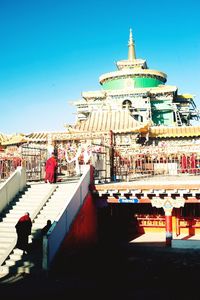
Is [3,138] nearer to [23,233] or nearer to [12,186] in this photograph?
[12,186]

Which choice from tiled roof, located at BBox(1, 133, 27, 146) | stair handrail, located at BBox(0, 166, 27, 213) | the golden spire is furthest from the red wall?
the golden spire

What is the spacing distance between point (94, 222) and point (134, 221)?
3251mm

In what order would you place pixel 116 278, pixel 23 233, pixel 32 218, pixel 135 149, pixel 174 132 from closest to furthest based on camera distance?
pixel 116 278 → pixel 23 233 → pixel 32 218 → pixel 135 149 → pixel 174 132

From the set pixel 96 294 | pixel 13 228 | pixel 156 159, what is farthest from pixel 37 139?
pixel 96 294

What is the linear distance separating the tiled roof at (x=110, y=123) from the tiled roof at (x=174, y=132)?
7.97ft

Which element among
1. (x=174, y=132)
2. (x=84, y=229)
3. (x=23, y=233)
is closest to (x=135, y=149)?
(x=84, y=229)

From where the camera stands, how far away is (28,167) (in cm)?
1769

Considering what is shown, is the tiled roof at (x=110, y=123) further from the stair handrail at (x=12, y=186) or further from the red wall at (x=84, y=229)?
the stair handrail at (x=12, y=186)

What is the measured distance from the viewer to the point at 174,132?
1114 inches

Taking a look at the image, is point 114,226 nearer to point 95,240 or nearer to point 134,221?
point 134,221


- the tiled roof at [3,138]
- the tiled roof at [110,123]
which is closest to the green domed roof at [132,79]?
the tiled roof at [110,123]

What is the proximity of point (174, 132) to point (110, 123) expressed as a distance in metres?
5.48

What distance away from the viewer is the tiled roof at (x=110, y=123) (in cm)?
2595

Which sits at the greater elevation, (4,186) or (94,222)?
(4,186)
